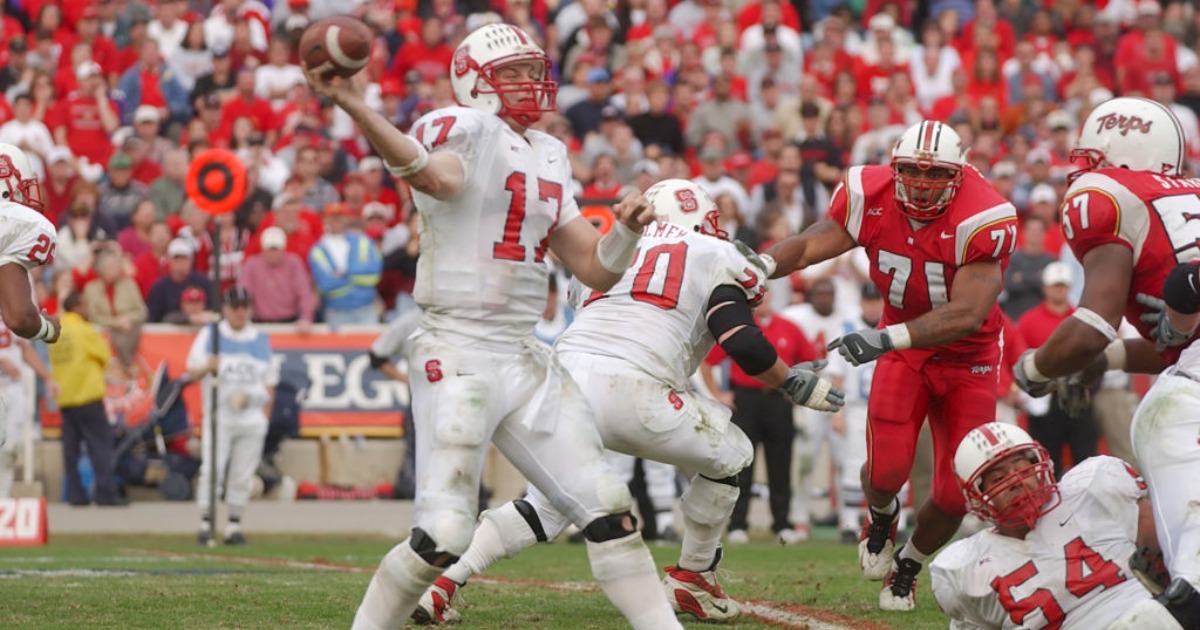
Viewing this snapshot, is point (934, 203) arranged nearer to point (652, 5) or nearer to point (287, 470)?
point (287, 470)

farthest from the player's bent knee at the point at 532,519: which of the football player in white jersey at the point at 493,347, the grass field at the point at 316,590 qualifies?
the football player in white jersey at the point at 493,347

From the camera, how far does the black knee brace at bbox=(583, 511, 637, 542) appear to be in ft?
19.6

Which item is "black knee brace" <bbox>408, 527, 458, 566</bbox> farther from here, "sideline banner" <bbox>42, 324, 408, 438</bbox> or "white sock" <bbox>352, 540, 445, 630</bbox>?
"sideline banner" <bbox>42, 324, 408, 438</bbox>

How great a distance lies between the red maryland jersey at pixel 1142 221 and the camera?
620 cm

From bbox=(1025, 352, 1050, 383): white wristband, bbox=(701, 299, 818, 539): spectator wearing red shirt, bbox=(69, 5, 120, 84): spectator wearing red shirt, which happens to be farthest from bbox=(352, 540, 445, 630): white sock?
bbox=(69, 5, 120, 84): spectator wearing red shirt

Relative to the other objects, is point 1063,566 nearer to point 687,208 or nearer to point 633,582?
point 633,582

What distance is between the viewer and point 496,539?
7.41 metres

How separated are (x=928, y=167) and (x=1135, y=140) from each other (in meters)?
1.18

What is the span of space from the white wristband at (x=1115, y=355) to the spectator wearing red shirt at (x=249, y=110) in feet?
38.1

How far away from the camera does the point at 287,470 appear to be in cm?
1479

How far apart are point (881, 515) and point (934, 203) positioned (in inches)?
55.5

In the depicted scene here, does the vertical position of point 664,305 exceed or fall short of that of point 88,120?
it falls short

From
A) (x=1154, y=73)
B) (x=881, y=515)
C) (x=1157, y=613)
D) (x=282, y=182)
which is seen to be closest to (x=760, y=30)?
→ (x=1154, y=73)

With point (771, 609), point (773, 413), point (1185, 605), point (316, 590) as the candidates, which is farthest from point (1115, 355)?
point (773, 413)
